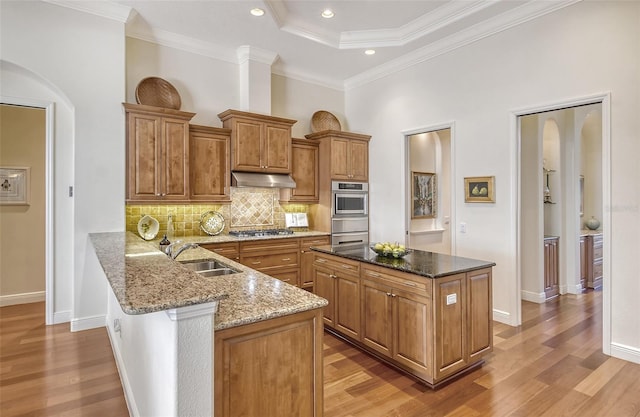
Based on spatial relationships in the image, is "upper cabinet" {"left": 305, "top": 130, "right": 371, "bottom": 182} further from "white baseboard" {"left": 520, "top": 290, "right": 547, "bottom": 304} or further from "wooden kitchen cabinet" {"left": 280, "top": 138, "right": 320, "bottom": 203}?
"white baseboard" {"left": 520, "top": 290, "right": 547, "bottom": 304}

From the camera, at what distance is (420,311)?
266cm

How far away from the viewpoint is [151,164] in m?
4.12

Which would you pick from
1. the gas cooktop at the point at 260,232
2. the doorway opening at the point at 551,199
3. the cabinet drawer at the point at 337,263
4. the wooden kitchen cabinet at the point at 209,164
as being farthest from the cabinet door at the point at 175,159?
the doorway opening at the point at 551,199

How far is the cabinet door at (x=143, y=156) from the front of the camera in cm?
401

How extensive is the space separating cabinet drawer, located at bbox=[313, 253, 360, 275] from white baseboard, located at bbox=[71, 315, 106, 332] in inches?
98.7

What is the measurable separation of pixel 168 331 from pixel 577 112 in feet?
20.2

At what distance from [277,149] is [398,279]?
294 centimetres

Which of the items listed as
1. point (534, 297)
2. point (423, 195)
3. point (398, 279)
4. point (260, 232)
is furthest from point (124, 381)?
point (423, 195)

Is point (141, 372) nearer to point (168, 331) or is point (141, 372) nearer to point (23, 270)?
point (168, 331)

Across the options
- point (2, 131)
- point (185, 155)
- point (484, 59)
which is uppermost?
point (484, 59)

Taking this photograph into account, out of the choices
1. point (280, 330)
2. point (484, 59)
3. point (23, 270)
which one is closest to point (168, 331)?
point (280, 330)

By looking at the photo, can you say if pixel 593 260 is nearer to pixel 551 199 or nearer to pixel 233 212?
pixel 551 199

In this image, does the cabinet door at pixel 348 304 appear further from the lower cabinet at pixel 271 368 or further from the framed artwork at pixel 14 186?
the framed artwork at pixel 14 186

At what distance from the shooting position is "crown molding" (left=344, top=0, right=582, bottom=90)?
3667mm
